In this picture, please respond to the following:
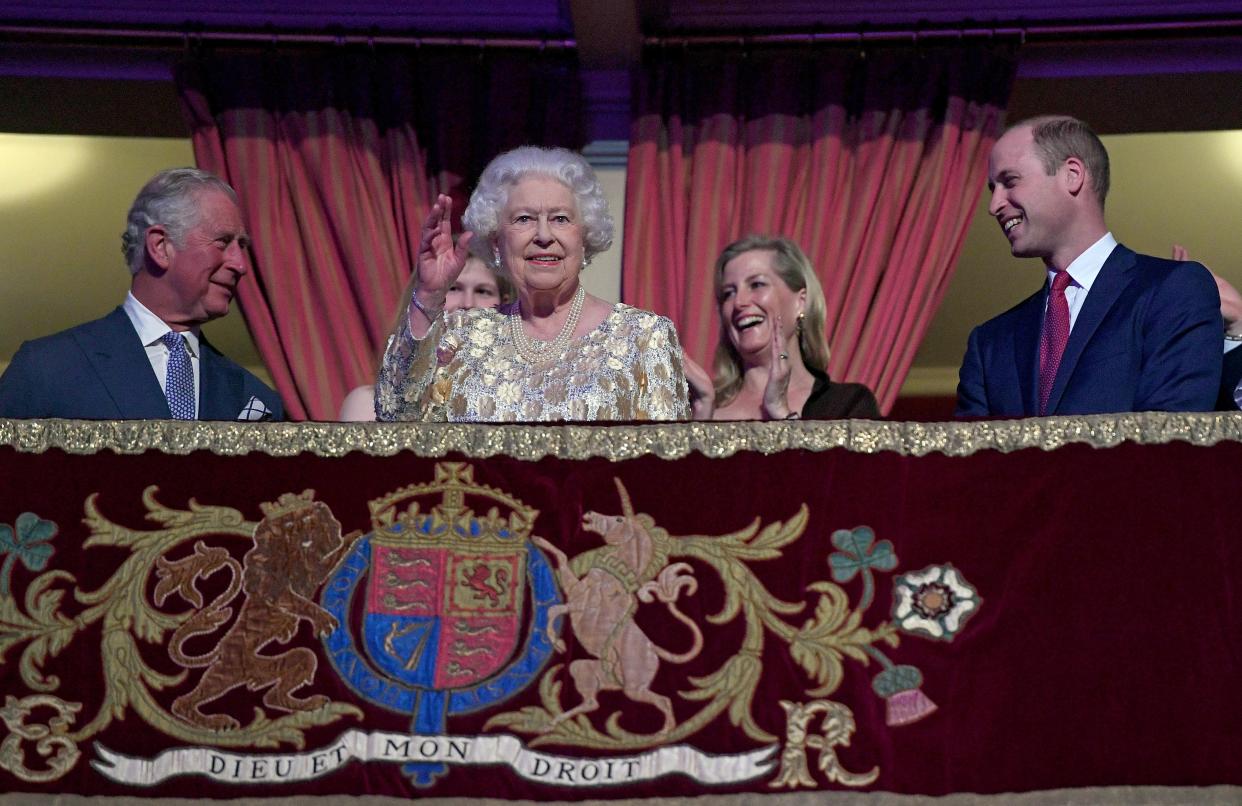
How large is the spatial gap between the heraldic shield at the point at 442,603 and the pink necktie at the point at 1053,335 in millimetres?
1059

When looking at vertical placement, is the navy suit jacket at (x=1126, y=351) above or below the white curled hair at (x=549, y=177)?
below

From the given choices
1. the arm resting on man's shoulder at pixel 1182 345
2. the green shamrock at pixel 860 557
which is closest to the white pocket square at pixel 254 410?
the green shamrock at pixel 860 557

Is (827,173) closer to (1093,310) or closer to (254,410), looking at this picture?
(1093,310)

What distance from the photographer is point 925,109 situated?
4727 millimetres

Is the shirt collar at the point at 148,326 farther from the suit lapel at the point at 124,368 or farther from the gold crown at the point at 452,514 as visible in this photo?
the gold crown at the point at 452,514

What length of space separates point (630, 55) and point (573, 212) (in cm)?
179

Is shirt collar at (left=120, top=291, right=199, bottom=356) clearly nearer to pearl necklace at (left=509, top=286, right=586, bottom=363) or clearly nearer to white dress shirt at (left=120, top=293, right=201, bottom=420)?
white dress shirt at (left=120, top=293, right=201, bottom=420)

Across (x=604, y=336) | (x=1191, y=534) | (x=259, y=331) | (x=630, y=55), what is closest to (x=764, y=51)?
(x=630, y=55)

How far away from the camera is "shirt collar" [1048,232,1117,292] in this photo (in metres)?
2.86

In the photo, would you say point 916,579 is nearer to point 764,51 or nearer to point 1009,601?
point 1009,601

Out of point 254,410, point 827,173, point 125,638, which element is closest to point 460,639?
point 125,638

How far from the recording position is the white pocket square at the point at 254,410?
Result: 3080mm

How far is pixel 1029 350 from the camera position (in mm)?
2854

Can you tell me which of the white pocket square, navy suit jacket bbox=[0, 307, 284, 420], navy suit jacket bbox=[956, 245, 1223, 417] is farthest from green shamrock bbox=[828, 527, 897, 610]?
the white pocket square
